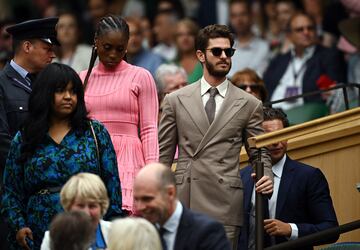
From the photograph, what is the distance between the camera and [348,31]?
1733cm

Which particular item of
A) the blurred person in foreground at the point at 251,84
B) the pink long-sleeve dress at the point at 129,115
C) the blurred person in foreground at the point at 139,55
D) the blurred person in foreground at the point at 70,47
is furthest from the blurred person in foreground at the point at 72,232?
the blurred person in foreground at the point at 70,47

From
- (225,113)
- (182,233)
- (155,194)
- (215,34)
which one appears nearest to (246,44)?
(215,34)

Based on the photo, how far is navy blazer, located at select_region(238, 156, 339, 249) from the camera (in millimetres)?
12289

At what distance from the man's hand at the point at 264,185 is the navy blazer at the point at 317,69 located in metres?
5.58

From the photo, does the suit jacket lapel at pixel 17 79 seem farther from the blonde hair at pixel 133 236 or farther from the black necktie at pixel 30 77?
the blonde hair at pixel 133 236

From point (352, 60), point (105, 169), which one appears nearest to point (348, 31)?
point (352, 60)

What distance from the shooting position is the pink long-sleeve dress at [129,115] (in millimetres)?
11734

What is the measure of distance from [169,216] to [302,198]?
2.89 meters

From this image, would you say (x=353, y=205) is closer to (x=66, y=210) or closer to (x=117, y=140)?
(x=117, y=140)

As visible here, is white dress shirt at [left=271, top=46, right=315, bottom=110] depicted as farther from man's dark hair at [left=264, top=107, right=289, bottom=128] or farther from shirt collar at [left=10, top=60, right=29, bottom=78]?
shirt collar at [left=10, top=60, right=29, bottom=78]

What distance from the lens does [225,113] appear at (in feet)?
38.9

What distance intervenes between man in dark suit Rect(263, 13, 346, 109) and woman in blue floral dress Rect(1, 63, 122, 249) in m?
6.34

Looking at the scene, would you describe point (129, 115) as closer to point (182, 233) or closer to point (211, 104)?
point (211, 104)

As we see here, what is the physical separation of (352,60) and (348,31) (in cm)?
50
